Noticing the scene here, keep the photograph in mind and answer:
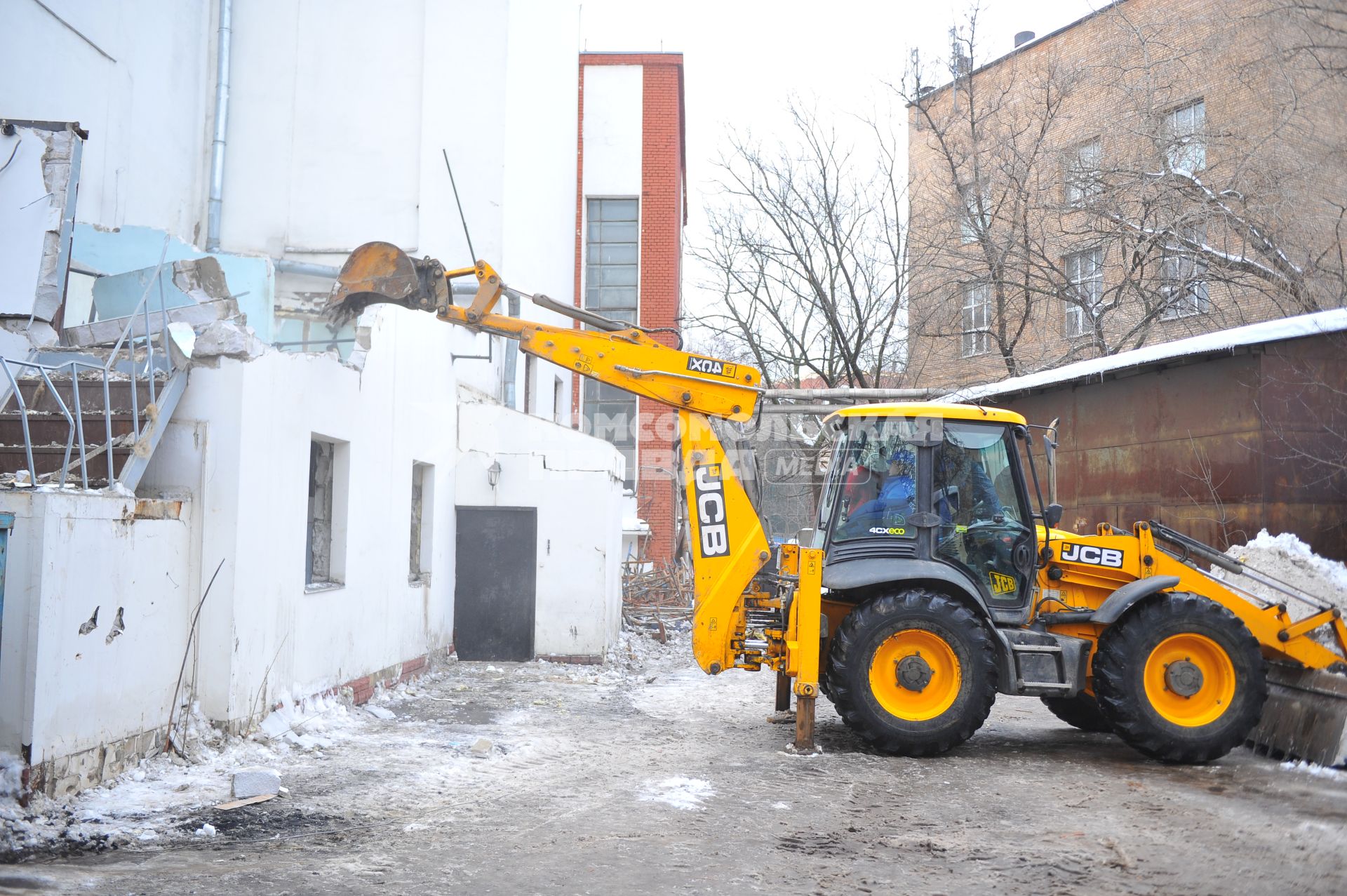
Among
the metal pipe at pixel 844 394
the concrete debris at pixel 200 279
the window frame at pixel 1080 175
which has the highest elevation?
the window frame at pixel 1080 175

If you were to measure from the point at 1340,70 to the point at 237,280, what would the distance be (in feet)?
35.1

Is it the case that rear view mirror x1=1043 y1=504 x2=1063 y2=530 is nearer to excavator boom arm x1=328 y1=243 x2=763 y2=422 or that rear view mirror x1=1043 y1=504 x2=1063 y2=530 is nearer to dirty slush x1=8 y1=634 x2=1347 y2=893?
dirty slush x1=8 y1=634 x2=1347 y2=893

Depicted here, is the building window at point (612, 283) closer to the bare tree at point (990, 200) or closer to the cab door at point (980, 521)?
the bare tree at point (990, 200)

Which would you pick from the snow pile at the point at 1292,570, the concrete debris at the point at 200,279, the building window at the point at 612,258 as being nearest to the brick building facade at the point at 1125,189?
the snow pile at the point at 1292,570

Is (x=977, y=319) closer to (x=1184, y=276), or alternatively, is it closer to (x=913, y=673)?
(x=1184, y=276)

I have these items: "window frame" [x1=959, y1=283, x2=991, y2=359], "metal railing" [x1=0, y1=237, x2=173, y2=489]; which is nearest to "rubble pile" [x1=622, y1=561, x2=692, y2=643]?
"window frame" [x1=959, y1=283, x2=991, y2=359]

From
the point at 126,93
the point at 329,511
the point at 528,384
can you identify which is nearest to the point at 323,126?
the point at 126,93

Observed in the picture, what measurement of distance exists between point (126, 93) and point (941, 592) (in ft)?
37.8

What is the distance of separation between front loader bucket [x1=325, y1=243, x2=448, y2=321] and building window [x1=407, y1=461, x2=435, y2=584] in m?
3.81

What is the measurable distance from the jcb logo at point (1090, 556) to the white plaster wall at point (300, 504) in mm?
6049

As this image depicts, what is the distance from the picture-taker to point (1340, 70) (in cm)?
991

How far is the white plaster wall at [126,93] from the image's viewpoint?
35.4 ft

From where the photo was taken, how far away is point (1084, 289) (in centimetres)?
1805

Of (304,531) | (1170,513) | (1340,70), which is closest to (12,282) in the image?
(304,531)
